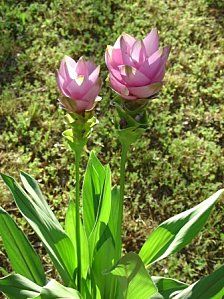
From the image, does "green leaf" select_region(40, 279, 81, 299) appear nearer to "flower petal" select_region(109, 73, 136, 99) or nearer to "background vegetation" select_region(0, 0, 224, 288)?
"flower petal" select_region(109, 73, 136, 99)

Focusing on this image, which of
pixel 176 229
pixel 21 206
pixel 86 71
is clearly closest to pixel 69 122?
pixel 86 71

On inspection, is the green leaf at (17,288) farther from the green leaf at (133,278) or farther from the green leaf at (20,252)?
the green leaf at (133,278)

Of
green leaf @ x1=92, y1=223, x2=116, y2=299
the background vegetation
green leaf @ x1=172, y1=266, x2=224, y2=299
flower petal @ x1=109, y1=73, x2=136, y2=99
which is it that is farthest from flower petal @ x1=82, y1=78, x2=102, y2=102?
the background vegetation

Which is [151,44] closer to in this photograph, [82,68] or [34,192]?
[82,68]

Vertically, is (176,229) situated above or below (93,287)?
above

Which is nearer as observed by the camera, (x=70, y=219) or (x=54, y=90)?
(x=70, y=219)

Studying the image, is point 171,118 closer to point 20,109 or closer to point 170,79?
point 170,79

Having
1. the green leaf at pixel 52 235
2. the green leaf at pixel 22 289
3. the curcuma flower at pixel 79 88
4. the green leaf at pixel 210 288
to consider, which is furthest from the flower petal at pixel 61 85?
the green leaf at pixel 210 288
